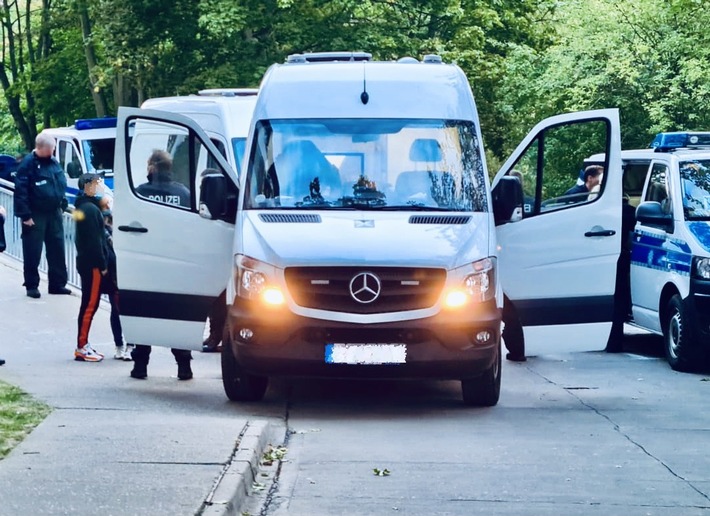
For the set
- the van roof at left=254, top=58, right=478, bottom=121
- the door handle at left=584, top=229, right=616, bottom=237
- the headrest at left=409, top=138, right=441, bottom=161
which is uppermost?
the van roof at left=254, top=58, right=478, bottom=121

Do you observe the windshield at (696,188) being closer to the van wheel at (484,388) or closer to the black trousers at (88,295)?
the van wheel at (484,388)

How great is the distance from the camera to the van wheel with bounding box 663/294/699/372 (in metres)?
13.9

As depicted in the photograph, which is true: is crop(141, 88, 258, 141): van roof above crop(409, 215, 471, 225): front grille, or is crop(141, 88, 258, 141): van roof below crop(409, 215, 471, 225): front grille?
above

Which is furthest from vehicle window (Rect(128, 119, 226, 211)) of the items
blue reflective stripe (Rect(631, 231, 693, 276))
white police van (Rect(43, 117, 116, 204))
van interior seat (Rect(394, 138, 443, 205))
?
white police van (Rect(43, 117, 116, 204))

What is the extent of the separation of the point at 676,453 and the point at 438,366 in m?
1.79

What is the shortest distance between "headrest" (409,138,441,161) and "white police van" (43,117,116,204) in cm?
1424

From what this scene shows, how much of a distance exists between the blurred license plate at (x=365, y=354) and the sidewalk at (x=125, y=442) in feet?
2.40

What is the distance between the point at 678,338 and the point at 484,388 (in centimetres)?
354

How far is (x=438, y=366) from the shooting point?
34.1 feet

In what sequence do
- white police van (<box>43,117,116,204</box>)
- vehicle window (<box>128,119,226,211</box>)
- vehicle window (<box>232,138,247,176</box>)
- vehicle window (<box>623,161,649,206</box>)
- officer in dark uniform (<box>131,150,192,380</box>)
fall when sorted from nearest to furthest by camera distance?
→ vehicle window (<box>128,119,226,211</box>) → officer in dark uniform (<box>131,150,192,380</box>) → vehicle window (<box>623,161,649,206</box>) → vehicle window (<box>232,138,247,176</box>) → white police van (<box>43,117,116,204</box>)

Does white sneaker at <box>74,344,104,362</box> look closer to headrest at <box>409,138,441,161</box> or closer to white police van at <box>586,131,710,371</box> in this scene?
headrest at <box>409,138,441,161</box>

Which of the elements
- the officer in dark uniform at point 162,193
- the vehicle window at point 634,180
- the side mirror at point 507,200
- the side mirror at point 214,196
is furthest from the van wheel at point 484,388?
the vehicle window at point 634,180

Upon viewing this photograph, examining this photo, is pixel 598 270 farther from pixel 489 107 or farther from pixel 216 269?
pixel 489 107

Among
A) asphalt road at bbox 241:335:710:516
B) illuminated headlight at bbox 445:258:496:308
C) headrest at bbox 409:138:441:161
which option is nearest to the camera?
asphalt road at bbox 241:335:710:516
